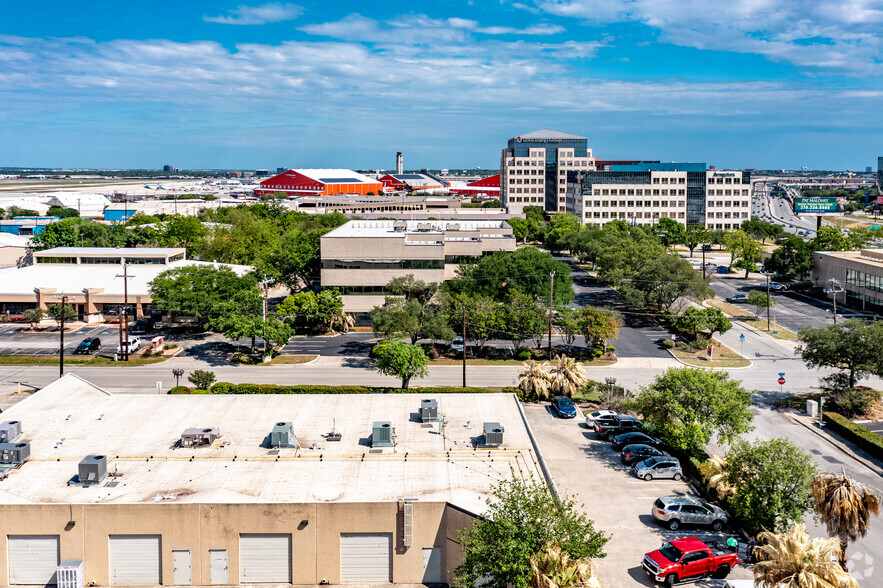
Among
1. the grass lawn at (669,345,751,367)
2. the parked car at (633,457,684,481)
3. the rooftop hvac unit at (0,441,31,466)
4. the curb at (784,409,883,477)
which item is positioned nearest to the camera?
the rooftop hvac unit at (0,441,31,466)

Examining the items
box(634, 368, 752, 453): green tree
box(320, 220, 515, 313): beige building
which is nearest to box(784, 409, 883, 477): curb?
box(634, 368, 752, 453): green tree

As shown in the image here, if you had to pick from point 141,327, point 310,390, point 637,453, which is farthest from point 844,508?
point 141,327

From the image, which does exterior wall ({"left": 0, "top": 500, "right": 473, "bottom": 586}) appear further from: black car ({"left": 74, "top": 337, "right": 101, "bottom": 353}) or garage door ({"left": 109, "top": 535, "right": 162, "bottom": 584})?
black car ({"left": 74, "top": 337, "right": 101, "bottom": 353})

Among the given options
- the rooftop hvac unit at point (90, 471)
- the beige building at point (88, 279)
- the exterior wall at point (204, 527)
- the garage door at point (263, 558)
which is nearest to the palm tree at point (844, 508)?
the exterior wall at point (204, 527)

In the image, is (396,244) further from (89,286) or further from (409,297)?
(89,286)

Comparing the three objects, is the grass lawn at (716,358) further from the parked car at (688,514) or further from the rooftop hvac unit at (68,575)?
the rooftop hvac unit at (68,575)

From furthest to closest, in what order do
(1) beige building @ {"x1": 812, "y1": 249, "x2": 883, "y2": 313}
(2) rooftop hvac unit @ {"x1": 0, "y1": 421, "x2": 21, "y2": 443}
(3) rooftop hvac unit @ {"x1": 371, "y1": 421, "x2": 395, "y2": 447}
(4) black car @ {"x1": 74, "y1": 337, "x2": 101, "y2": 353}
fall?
1. (1) beige building @ {"x1": 812, "y1": 249, "x2": 883, "y2": 313}
2. (4) black car @ {"x1": 74, "y1": 337, "x2": 101, "y2": 353}
3. (3) rooftop hvac unit @ {"x1": 371, "y1": 421, "x2": 395, "y2": 447}
4. (2) rooftop hvac unit @ {"x1": 0, "y1": 421, "x2": 21, "y2": 443}

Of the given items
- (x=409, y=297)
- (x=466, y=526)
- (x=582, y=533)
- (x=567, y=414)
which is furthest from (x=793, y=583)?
(x=409, y=297)
